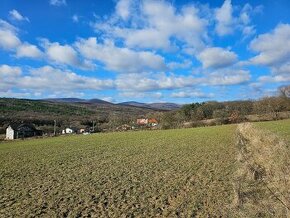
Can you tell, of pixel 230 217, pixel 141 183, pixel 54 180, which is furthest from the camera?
pixel 54 180

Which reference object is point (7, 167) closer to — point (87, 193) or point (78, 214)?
point (87, 193)

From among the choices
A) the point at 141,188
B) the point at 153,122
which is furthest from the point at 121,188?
the point at 153,122

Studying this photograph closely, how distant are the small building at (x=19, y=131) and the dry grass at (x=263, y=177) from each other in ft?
278

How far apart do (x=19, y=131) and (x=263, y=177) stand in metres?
90.3

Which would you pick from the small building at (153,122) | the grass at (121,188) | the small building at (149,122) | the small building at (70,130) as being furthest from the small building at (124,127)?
the grass at (121,188)

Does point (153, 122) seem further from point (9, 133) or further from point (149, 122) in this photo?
point (9, 133)

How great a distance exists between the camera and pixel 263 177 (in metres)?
9.23

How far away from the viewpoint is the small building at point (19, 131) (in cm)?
8956

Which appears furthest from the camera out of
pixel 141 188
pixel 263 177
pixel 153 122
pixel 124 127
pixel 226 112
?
pixel 153 122

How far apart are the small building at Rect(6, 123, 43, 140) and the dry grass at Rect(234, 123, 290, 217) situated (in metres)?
84.7

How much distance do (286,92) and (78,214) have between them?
3521 inches

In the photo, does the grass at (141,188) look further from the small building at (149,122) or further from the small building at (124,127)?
the small building at (149,122)

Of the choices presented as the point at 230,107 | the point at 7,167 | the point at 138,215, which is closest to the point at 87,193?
the point at 138,215

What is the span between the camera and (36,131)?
331 ft
